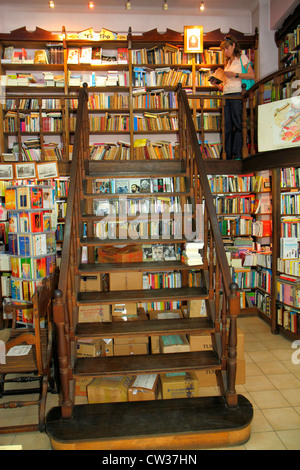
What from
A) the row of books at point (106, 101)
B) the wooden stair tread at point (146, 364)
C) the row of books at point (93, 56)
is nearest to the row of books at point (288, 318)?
the wooden stair tread at point (146, 364)

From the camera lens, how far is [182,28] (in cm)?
526

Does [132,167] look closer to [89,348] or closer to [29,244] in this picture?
[29,244]

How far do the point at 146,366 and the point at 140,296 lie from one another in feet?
1.68

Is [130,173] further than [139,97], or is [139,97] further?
[139,97]

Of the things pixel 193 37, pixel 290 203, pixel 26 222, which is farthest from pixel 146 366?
pixel 193 37

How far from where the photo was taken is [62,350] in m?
2.05

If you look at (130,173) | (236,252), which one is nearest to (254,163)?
(236,252)

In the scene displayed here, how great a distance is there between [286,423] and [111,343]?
1436 mm

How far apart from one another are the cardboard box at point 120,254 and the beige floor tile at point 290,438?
165 centimetres

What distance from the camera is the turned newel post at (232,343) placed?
211cm

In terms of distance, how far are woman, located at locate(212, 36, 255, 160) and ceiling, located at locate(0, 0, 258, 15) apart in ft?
4.27

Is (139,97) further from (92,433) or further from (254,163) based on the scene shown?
(92,433)

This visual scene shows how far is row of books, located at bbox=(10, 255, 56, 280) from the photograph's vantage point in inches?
145

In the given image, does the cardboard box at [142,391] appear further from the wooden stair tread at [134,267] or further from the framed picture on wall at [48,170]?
the framed picture on wall at [48,170]
